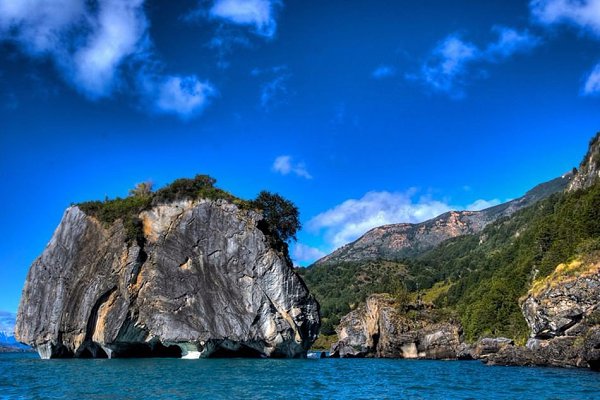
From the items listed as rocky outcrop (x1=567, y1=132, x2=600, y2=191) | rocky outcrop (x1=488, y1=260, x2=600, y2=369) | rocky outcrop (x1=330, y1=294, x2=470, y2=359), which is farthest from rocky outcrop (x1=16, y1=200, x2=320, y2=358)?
rocky outcrop (x1=567, y1=132, x2=600, y2=191)

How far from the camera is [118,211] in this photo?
246 ft

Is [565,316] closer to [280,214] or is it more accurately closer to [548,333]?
[548,333]

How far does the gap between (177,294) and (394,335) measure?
47.8 meters

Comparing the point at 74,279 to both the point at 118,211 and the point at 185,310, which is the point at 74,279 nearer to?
the point at 118,211

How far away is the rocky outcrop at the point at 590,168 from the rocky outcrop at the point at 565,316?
66.5 m

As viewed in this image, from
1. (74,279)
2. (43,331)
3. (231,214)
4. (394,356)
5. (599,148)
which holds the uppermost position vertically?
(599,148)

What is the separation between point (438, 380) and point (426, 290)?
524 feet

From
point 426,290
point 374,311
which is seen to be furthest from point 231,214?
point 426,290

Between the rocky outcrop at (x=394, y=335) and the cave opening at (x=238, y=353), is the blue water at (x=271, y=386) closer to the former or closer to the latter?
the cave opening at (x=238, y=353)

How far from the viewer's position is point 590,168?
121500 mm

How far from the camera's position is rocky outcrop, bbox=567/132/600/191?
384 ft

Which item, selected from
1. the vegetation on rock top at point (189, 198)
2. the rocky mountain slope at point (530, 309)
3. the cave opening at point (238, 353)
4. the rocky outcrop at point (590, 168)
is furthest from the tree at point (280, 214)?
the rocky outcrop at point (590, 168)

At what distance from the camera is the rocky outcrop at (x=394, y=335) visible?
9200cm

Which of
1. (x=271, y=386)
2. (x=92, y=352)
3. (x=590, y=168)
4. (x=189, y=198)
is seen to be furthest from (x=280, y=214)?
(x=590, y=168)
